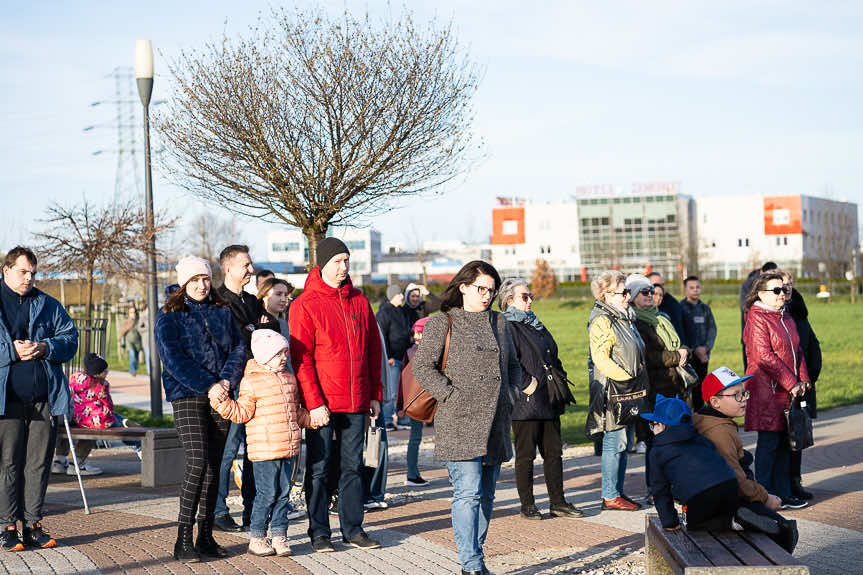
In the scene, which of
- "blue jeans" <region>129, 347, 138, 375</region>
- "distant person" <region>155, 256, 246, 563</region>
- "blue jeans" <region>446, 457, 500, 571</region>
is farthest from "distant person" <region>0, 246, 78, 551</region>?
"blue jeans" <region>129, 347, 138, 375</region>

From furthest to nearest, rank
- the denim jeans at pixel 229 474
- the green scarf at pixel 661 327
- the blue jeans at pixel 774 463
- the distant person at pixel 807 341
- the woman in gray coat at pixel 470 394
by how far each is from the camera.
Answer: the green scarf at pixel 661 327, the distant person at pixel 807 341, the blue jeans at pixel 774 463, the denim jeans at pixel 229 474, the woman in gray coat at pixel 470 394

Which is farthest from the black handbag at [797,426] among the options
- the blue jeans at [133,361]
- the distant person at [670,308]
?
the blue jeans at [133,361]

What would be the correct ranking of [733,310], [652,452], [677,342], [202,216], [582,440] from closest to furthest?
[652,452]
[677,342]
[582,440]
[733,310]
[202,216]

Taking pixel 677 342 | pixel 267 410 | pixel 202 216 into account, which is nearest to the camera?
pixel 267 410

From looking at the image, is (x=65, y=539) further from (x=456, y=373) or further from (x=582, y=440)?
(x=582, y=440)

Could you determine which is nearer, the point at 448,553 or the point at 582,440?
the point at 448,553

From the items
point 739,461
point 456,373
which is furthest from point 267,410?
point 739,461

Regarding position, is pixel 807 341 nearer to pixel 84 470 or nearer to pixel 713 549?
pixel 713 549

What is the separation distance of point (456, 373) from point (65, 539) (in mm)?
3346

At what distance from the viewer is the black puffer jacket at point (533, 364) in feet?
26.6

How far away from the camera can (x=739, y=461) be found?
5.69 metres

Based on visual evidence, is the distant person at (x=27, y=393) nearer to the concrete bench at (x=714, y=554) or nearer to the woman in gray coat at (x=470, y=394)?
the woman in gray coat at (x=470, y=394)

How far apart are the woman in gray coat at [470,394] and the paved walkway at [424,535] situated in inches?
21.9

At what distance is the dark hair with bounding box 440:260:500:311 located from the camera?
6.16 metres
